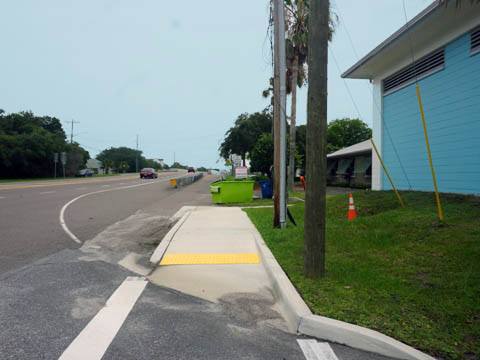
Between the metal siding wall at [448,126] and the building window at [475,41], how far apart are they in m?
0.11

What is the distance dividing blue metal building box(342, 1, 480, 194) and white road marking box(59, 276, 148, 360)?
8.57 meters

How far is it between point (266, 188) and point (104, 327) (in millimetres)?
15493

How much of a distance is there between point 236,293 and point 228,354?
1.71 m

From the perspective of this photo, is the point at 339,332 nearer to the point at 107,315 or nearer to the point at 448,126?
the point at 107,315

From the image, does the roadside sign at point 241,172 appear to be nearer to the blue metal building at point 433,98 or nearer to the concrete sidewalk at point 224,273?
the blue metal building at point 433,98

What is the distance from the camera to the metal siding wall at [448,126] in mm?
9859

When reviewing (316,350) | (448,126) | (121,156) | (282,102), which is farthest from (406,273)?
(121,156)

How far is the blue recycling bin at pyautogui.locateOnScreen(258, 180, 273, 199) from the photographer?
61.2ft

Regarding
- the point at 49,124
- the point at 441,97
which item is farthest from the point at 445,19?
the point at 49,124

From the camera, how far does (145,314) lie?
4.09 metres

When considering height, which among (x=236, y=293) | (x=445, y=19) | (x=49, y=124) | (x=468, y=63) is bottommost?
(x=236, y=293)

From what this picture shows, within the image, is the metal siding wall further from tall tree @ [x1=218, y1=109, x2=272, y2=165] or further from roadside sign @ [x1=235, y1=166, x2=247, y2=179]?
tall tree @ [x1=218, y1=109, x2=272, y2=165]

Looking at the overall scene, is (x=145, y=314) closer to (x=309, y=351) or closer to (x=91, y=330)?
(x=91, y=330)

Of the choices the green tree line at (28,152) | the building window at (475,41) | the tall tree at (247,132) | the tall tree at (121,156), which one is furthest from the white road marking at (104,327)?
the tall tree at (121,156)
